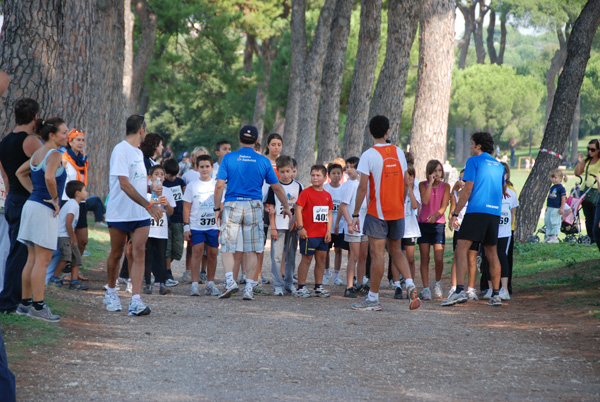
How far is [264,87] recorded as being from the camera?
39.1m

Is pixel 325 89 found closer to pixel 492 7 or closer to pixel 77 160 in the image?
pixel 77 160

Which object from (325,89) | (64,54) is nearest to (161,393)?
(64,54)

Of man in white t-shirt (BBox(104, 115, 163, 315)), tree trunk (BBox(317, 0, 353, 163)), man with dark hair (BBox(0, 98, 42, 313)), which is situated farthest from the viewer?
tree trunk (BBox(317, 0, 353, 163))

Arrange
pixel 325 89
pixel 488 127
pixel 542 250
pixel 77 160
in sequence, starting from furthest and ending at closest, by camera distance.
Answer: pixel 488 127
pixel 325 89
pixel 542 250
pixel 77 160

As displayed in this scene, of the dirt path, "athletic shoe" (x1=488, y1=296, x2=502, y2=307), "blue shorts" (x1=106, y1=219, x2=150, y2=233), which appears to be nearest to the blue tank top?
"blue shorts" (x1=106, y1=219, x2=150, y2=233)

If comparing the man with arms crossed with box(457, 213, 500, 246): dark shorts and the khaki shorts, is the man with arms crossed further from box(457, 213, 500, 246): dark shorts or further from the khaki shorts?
the khaki shorts

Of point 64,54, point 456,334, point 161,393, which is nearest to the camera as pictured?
point 161,393

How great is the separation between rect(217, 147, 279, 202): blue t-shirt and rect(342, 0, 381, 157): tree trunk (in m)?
12.5

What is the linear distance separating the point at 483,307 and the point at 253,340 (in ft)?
12.1

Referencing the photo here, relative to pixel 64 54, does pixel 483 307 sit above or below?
below

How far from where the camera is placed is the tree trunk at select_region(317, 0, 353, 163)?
23.3 metres

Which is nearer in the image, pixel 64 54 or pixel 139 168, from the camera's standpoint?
pixel 139 168

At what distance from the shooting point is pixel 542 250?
48.7 ft

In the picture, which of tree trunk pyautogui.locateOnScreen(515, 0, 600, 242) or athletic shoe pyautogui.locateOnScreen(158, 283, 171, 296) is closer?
A: athletic shoe pyautogui.locateOnScreen(158, 283, 171, 296)
